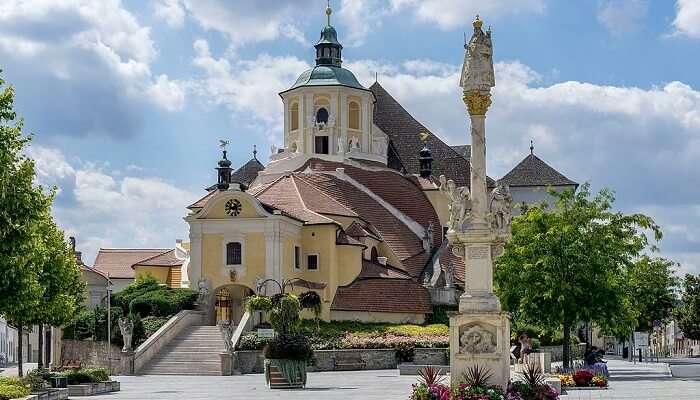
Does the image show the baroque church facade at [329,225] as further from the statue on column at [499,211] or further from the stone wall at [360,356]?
the statue on column at [499,211]

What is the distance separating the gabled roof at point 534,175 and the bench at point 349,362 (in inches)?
1921

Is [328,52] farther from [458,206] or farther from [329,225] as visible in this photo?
[458,206]

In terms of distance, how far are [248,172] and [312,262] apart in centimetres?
3655

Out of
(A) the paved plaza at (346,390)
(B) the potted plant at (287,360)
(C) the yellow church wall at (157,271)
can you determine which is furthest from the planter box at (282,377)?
(C) the yellow church wall at (157,271)

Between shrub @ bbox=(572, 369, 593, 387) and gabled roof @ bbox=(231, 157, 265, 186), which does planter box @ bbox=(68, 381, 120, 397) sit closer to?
shrub @ bbox=(572, 369, 593, 387)

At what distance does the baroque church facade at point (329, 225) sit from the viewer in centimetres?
7425

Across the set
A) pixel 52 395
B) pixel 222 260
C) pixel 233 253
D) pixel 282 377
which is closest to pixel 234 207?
pixel 233 253

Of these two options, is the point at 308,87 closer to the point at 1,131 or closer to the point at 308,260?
the point at 308,260

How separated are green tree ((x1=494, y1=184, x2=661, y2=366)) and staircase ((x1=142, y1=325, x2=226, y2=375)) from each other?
20.0 m

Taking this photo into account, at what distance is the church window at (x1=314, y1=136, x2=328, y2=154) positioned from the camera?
295ft

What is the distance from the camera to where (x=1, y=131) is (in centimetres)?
2891

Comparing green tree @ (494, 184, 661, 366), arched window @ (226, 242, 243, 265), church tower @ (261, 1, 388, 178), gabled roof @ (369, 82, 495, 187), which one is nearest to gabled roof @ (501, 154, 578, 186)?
gabled roof @ (369, 82, 495, 187)

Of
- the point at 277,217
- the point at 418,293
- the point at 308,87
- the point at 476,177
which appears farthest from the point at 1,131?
the point at 308,87

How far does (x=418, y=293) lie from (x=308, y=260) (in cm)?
736
